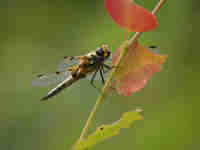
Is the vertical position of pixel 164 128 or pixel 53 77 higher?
pixel 53 77

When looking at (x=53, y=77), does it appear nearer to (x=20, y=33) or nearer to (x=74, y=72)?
(x=74, y=72)

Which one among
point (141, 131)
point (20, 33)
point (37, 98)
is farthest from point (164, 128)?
point (20, 33)

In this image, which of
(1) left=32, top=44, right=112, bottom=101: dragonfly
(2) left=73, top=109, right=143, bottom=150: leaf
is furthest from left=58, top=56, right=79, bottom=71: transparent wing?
(2) left=73, top=109, right=143, bottom=150: leaf

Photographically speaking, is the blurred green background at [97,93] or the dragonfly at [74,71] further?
the blurred green background at [97,93]

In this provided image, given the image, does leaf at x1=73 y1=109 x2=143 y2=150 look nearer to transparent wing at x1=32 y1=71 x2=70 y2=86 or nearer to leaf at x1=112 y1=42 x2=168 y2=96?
leaf at x1=112 y1=42 x2=168 y2=96

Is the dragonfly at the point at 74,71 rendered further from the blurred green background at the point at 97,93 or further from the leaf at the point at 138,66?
the blurred green background at the point at 97,93

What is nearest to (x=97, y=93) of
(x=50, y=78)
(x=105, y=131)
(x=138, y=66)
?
(x=50, y=78)

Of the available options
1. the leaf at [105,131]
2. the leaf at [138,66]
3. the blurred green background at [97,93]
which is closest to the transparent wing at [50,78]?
the leaf at [138,66]
